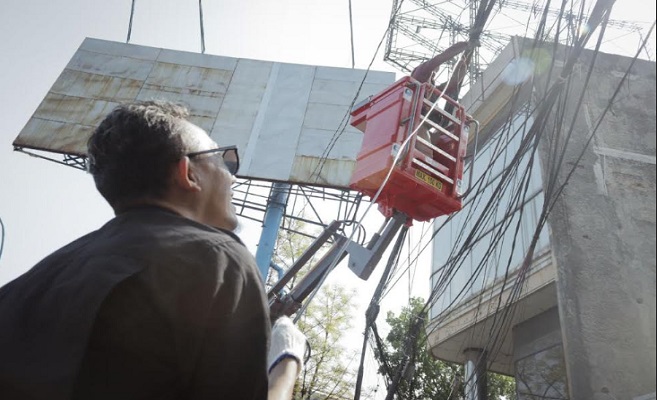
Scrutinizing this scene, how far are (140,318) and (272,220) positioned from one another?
10474 mm

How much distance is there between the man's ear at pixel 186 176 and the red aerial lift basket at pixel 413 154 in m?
1.65

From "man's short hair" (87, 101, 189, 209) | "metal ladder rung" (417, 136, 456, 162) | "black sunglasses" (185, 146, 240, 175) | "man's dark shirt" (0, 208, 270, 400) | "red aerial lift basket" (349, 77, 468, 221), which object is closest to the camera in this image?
"man's dark shirt" (0, 208, 270, 400)

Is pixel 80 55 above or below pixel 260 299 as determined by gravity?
above

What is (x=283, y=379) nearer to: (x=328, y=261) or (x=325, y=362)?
(x=328, y=261)

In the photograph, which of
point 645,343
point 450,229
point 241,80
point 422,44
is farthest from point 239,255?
point 422,44

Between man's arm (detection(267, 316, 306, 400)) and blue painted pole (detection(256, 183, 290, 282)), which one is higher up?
blue painted pole (detection(256, 183, 290, 282))

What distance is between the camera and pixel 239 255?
115 cm

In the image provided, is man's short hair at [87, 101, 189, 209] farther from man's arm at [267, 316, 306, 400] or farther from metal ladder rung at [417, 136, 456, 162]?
metal ladder rung at [417, 136, 456, 162]

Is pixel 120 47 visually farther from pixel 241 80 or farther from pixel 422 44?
pixel 422 44

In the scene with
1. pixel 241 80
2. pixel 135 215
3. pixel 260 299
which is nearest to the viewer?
pixel 260 299

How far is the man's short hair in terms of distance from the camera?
1362 mm

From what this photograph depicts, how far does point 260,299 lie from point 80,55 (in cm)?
1409

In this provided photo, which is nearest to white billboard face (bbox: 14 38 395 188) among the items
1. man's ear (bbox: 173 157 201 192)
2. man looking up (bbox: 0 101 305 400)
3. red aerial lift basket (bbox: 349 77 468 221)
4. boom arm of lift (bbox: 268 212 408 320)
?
red aerial lift basket (bbox: 349 77 468 221)

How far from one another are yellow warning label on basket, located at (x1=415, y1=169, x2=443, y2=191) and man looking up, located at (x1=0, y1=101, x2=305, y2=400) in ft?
6.78
